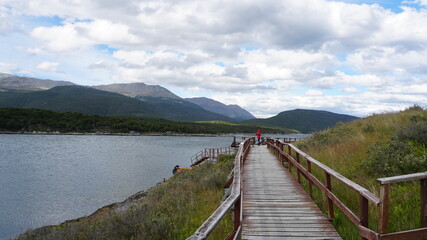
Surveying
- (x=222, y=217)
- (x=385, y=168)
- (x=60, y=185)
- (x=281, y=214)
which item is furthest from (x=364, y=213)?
(x=60, y=185)

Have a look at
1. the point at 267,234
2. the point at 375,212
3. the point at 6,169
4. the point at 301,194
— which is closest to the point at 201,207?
the point at 301,194

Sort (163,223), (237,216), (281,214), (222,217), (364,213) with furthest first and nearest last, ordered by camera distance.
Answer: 1. (163,223)
2. (281,214)
3. (237,216)
4. (364,213)
5. (222,217)

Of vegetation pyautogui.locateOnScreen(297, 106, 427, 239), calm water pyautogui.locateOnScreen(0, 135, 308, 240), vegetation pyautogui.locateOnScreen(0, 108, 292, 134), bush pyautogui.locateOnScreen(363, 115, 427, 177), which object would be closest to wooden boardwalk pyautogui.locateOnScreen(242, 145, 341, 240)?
vegetation pyautogui.locateOnScreen(297, 106, 427, 239)

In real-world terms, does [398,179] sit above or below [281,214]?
above

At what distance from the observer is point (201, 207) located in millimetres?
8984

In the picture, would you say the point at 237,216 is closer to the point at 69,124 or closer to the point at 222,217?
the point at 222,217

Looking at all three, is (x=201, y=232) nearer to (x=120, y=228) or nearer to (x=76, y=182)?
(x=120, y=228)

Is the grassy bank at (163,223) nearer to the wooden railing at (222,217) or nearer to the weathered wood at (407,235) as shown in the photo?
the wooden railing at (222,217)

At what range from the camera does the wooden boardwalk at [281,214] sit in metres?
5.51

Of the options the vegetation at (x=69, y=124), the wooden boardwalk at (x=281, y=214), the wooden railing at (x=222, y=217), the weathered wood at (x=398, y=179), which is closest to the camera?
the wooden railing at (x=222, y=217)

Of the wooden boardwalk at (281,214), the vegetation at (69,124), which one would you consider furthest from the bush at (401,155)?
the vegetation at (69,124)

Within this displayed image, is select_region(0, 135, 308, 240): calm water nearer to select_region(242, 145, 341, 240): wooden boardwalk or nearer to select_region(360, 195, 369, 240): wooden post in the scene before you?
select_region(242, 145, 341, 240): wooden boardwalk

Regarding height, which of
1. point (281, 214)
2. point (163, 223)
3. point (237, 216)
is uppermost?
point (237, 216)

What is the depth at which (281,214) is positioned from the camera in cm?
666
